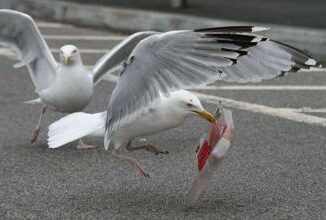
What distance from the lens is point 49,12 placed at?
1553cm

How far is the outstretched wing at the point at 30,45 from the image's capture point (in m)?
6.42

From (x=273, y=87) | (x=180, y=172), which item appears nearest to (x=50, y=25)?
(x=273, y=87)

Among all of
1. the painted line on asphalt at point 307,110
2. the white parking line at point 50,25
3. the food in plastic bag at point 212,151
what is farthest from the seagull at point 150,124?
the white parking line at point 50,25

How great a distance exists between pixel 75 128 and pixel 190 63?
1.05m

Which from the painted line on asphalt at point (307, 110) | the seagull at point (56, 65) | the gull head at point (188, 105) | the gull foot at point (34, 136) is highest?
the gull head at point (188, 105)

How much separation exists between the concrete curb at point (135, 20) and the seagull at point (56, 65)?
456 centimetres

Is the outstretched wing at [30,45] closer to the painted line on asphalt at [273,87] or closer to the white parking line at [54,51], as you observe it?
the painted line on asphalt at [273,87]

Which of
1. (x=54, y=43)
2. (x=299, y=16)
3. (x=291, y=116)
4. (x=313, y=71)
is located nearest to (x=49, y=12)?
(x=54, y=43)

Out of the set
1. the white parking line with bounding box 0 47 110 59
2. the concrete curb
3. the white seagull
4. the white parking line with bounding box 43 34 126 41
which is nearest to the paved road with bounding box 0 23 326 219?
the white seagull

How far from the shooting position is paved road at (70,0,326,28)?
12680mm

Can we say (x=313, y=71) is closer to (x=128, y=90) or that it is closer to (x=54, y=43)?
(x=54, y=43)

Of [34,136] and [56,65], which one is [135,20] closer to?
[56,65]

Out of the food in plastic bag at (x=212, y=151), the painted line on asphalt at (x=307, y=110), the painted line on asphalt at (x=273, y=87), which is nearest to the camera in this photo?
the food in plastic bag at (x=212, y=151)

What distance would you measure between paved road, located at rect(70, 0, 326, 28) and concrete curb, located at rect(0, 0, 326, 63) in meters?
0.60
